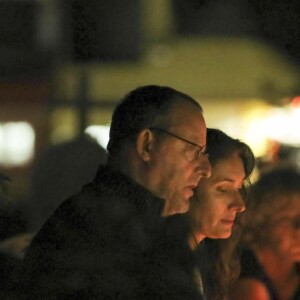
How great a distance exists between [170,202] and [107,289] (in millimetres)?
429

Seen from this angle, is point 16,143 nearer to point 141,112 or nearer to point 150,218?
point 141,112

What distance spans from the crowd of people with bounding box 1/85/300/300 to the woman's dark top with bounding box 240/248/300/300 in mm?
170

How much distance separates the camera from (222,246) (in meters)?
3.93

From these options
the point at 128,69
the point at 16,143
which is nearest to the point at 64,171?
the point at 16,143

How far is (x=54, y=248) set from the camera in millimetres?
2902

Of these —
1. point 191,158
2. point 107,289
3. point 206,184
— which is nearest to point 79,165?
point 206,184

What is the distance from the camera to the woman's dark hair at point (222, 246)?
3576mm

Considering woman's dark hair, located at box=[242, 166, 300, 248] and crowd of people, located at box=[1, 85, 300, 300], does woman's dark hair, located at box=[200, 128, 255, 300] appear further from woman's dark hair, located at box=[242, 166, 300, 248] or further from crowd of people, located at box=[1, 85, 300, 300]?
woman's dark hair, located at box=[242, 166, 300, 248]

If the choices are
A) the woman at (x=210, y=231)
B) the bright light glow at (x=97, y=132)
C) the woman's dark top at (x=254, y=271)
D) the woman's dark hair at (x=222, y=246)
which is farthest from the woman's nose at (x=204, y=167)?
the bright light glow at (x=97, y=132)

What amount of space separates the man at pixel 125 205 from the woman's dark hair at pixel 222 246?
0.32 m

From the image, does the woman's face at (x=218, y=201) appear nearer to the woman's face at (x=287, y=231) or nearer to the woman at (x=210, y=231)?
the woman at (x=210, y=231)

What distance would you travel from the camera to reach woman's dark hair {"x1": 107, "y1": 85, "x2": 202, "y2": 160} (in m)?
3.16

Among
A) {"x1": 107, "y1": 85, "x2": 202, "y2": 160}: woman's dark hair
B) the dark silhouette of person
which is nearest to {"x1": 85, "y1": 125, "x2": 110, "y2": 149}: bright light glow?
the dark silhouette of person

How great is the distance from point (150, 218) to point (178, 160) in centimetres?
27
